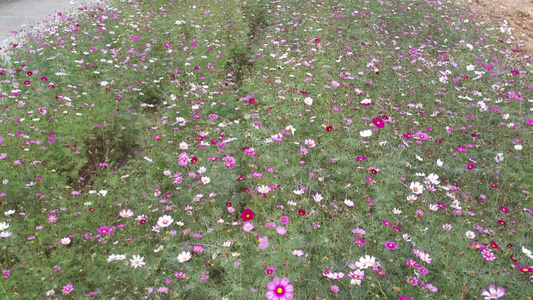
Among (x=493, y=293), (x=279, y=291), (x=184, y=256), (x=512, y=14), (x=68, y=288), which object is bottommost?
(x=512, y=14)

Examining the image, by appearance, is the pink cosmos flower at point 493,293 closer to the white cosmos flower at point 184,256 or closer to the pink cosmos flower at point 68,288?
the white cosmos flower at point 184,256

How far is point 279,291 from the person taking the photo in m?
1.54

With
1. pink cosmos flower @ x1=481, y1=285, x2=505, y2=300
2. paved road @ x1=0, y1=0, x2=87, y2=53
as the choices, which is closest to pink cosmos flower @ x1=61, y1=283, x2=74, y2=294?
pink cosmos flower @ x1=481, y1=285, x2=505, y2=300

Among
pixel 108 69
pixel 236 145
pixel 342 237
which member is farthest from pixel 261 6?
pixel 342 237

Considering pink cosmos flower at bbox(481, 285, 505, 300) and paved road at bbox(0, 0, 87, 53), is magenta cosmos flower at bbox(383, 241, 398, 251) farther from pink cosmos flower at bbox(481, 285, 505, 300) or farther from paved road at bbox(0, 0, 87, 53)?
paved road at bbox(0, 0, 87, 53)

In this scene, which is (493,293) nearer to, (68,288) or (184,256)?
(184,256)

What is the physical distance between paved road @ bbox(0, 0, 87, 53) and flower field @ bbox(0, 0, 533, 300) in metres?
0.85

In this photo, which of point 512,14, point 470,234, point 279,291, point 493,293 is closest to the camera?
point 279,291

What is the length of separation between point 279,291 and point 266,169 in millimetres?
1552

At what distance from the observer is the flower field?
210 centimetres

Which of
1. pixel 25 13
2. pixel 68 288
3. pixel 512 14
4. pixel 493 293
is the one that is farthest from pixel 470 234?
pixel 25 13

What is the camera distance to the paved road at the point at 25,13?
6534mm

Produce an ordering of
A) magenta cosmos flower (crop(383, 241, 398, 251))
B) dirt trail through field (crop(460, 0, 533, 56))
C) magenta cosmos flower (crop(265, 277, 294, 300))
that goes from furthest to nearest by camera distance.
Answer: dirt trail through field (crop(460, 0, 533, 56)), magenta cosmos flower (crop(383, 241, 398, 251)), magenta cosmos flower (crop(265, 277, 294, 300))

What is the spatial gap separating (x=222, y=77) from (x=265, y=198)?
2677 mm
